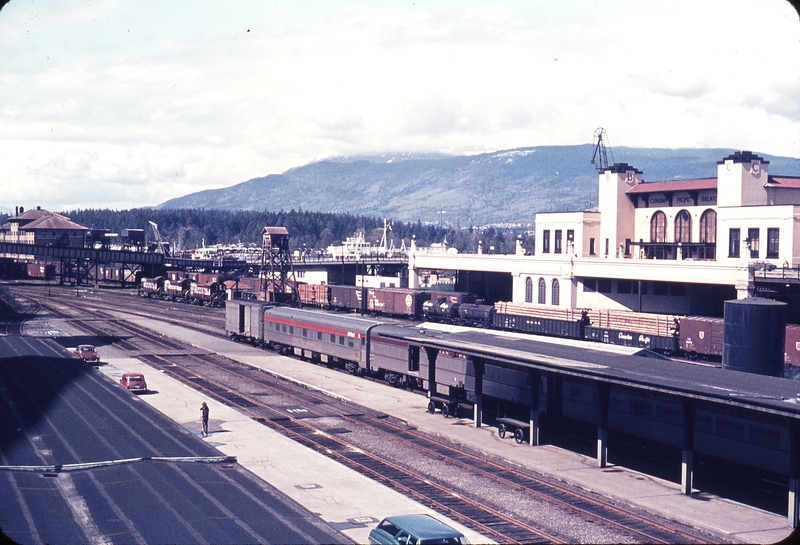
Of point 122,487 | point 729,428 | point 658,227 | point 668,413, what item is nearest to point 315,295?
point 658,227

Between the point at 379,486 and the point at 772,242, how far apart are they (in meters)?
46.3

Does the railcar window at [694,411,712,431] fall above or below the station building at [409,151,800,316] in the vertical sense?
below

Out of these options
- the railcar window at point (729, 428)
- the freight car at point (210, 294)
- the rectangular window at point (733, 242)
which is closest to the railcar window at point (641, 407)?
the railcar window at point (729, 428)

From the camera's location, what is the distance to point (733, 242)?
67000 millimetres

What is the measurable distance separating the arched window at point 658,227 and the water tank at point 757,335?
4544cm

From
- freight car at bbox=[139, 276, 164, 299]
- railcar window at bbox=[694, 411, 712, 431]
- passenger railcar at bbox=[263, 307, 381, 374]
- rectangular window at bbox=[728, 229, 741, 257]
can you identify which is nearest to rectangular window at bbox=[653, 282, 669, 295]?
rectangular window at bbox=[728, 229, 741, 257]

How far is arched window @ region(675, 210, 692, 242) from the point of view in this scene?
77188mm

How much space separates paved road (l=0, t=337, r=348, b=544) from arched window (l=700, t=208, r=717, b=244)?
55752mm

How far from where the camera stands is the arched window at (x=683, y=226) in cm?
7719

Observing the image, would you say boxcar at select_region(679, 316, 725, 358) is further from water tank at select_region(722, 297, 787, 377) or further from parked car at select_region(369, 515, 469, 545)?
parked car at select_region(369, 515, 469, 545)

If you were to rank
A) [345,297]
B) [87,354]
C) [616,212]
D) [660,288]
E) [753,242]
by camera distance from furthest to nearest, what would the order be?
1. [345,297]
2. [616,212]
3. [660,288]
4. [753,242]
5. [87,354]

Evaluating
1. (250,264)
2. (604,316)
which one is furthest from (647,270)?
(250,264)

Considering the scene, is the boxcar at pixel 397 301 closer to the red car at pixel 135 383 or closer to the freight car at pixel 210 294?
the freight car at pixel 210 294

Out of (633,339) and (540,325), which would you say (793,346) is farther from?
(540,325)
